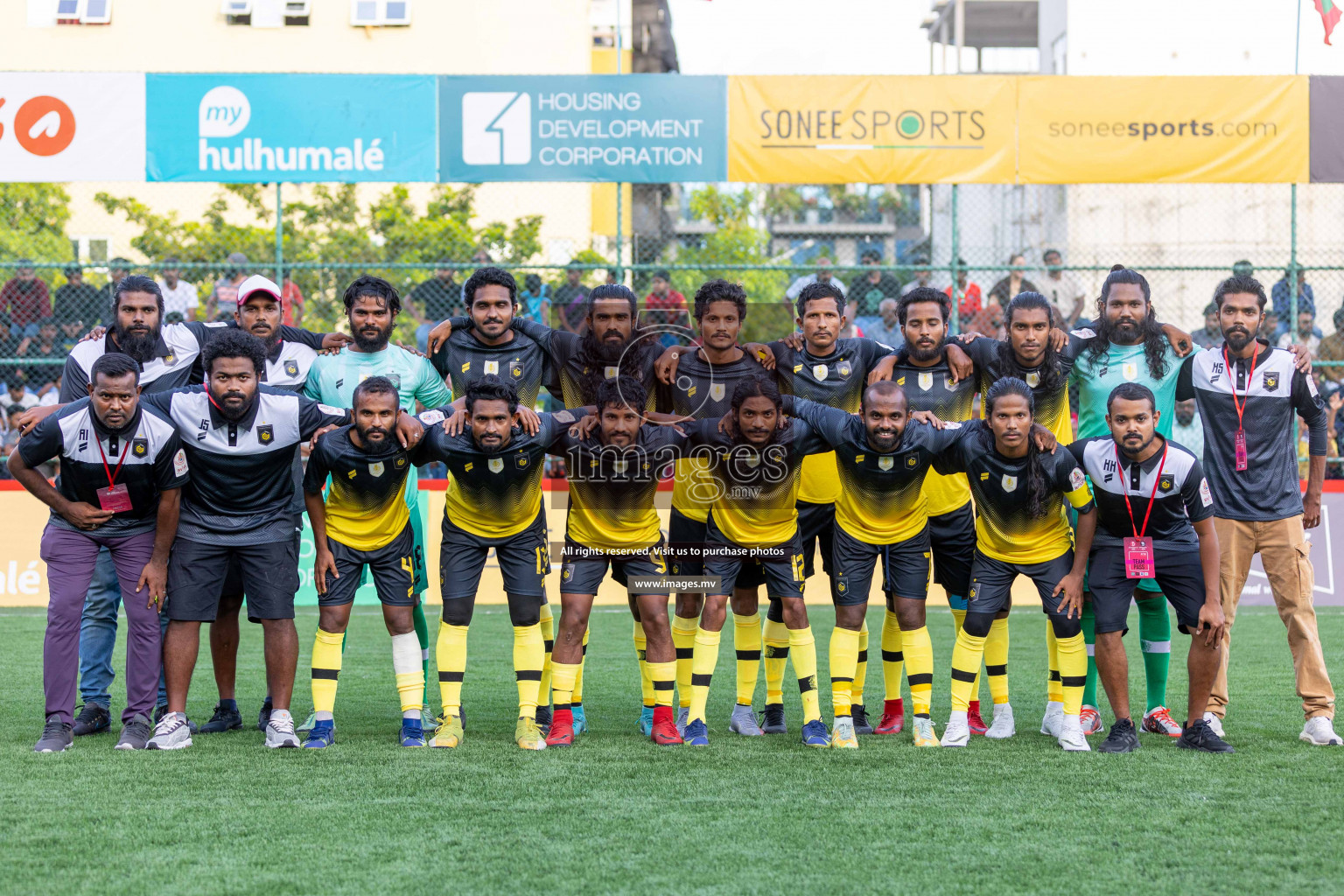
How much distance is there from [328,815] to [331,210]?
2083cm

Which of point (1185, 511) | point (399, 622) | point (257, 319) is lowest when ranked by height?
point (399, 622)

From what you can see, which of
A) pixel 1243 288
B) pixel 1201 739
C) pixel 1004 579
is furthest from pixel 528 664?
pixel 1243 288

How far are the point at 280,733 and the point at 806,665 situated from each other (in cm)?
253

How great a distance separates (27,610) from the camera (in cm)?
1212

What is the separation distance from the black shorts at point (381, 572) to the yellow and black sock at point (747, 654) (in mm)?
1668

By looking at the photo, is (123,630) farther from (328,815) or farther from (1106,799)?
(1106,799)

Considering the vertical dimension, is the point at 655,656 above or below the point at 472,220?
below

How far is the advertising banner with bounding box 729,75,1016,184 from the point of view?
42.8ft

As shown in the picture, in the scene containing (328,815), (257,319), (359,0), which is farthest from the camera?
(359,0)

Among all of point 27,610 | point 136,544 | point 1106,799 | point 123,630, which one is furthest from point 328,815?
point 27,610

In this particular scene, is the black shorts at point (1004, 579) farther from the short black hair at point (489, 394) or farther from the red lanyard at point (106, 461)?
the red lanyard at point (106, 461)

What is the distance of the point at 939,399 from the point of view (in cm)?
706

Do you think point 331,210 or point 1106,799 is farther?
point 331,210

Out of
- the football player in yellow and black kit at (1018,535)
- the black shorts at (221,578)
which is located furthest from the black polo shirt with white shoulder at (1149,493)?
the black shorts at (221,578)
